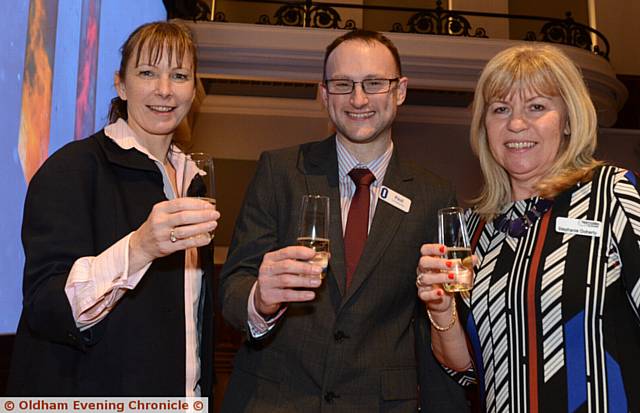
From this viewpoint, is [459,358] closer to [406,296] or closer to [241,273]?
[406,296]

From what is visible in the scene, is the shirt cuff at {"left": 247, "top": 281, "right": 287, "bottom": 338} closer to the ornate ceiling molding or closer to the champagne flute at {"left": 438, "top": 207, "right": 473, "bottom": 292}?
the champagne flute at {"left": 438, "top": 207, "right": 473, "bottom": 292}

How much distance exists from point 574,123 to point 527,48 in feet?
0.98

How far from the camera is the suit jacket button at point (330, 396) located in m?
1.80

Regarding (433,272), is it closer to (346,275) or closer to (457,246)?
(457,246)

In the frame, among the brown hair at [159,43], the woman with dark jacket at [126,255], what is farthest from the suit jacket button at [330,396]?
the brown hair at [159,43]

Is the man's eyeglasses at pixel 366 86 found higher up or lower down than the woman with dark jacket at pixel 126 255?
higher up

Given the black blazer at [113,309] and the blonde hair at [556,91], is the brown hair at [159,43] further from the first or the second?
the blonde hair at [556,91]

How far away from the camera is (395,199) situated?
6.75ft

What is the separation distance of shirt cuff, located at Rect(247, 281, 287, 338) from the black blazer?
194 millimetres

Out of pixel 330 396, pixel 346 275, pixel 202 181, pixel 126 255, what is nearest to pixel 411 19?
pixel 346 275

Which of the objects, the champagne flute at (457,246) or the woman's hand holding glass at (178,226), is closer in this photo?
the woman's hand holding glass at (178,226)

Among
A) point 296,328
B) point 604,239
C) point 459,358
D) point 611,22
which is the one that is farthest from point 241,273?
point 611,22

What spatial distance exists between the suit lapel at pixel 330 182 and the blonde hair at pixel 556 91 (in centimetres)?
50

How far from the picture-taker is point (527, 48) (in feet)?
6.63
